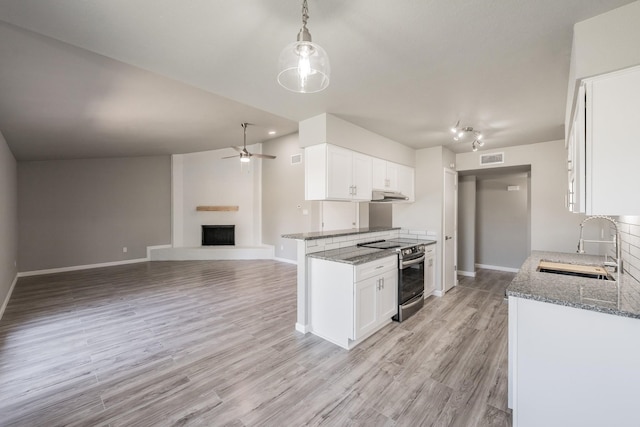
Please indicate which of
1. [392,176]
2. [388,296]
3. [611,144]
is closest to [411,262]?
[388,296]

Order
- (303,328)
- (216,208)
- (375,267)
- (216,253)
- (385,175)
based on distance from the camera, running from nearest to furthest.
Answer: (375,267)
(303,328)
(385,175)
(216,253)
(216,208)

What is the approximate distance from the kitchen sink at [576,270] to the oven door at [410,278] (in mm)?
1348

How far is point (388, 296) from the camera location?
327cm

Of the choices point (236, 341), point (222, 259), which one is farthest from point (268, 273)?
point (236, 341)

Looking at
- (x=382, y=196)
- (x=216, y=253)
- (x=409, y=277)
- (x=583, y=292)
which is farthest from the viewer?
(x=216, y=253)

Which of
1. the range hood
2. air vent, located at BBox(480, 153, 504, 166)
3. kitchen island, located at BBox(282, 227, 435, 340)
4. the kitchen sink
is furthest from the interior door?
kitchen island, located at BBox(282, 227, 435, 340)

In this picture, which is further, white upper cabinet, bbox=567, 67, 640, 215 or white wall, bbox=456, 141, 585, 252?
white wall, bbox=456, 141, 585, 252

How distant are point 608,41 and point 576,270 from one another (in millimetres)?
2108

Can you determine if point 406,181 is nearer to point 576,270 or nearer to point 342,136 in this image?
point 342,136

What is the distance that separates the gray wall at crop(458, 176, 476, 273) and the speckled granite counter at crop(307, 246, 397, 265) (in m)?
3.43

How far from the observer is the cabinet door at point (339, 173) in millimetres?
3139

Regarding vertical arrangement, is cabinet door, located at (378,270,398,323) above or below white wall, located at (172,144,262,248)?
below

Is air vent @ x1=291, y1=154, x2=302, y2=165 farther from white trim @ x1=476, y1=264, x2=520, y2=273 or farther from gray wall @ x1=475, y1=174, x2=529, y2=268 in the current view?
white trim @ x1=476, y1=264, x2=520, y2=273

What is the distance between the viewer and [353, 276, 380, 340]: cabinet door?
9.07ft
